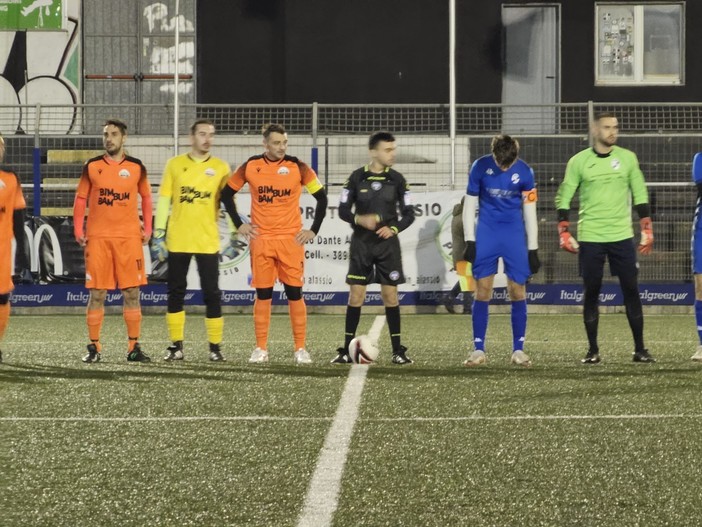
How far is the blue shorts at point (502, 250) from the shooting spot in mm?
9062

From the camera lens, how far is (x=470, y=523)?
416 cm

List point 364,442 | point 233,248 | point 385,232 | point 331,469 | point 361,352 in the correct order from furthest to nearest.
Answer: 1. point 233,248
2. point 385,232
3. point 361,352
4. point 364,442
5. point 331,469

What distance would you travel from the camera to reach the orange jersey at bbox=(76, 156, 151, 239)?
9680 mm

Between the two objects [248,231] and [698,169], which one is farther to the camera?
[698,169]

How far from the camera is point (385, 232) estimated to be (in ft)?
30.7

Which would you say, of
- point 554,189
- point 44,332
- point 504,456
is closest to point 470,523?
point 504,456

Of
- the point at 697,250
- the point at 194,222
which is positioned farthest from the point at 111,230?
the point at 697,250

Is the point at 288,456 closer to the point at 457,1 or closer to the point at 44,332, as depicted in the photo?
the point at 44,332

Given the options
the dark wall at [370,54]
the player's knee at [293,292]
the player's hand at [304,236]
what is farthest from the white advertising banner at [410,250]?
the player's hand at [304,236]

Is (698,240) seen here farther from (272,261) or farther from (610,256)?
(272,261)

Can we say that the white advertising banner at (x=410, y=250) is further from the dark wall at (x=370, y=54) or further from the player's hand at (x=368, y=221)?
the player's hand at (x=368, y=221)

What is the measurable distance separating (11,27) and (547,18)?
8650 millimetres

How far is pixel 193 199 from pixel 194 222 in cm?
17

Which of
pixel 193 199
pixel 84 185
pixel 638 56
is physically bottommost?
pixel 193 199
